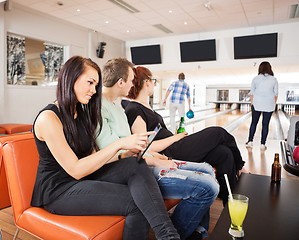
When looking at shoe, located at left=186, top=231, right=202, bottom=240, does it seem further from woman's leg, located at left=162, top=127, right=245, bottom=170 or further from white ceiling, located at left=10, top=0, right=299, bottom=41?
white ceiling, located at left=10, top=0, right=299, bottom=41

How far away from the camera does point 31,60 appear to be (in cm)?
542

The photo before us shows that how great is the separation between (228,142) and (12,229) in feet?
4.93

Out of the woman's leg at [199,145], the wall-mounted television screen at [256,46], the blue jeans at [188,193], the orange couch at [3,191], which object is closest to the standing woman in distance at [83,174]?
the blue jeans at [188,193]

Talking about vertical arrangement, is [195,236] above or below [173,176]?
below

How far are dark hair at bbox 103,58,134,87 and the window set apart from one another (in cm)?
409

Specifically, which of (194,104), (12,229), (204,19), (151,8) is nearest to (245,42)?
(204,19)

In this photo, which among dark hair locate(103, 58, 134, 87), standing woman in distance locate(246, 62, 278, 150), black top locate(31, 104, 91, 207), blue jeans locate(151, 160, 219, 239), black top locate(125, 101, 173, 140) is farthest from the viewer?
standing woman in distance locate(246, 62, 278, 150)

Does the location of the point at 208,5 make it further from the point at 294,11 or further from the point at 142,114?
the point at 142,114

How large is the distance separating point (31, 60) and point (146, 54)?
3.12 m

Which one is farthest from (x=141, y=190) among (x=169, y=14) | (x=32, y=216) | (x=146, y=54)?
(x=146, y=54)

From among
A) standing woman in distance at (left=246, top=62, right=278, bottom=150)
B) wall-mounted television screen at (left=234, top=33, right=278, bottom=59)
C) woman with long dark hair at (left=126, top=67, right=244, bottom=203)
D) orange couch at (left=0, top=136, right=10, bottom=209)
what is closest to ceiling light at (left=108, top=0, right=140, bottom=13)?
standing woman in distance at (left=246, top=62, right=278, bottom=150)

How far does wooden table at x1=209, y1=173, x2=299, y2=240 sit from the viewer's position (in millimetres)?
889

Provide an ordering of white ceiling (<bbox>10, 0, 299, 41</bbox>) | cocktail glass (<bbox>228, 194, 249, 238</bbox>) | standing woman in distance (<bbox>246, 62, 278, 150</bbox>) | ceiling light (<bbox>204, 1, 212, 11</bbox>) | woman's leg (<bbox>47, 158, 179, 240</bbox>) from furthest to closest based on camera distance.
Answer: white ceiling (<bbox>10, 0, 299, 41</bbox>), ceiling light (<bbox>204, 1, 212, 11</bbox>), standing woman in distance (<bbox>246, 62, 278, 150</bbox>), woman's leg (<bbox>47, 158, 179, 240</bbox>), cocktail glass (<bbox>228, 194, 249, 238</bbox>)

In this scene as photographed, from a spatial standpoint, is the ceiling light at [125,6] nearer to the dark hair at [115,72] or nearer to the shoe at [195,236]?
the dark hair at [115,72]
